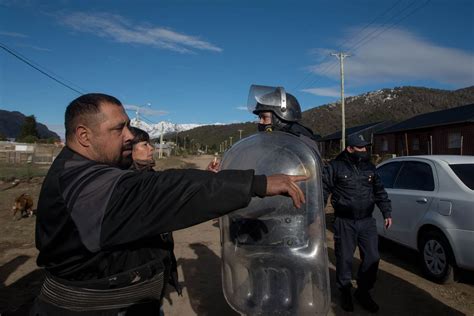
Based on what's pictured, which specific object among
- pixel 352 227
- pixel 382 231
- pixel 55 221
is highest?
pixel 55 221

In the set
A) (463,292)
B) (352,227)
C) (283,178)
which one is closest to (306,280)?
(283,178)

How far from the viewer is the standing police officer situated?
14.4 feet

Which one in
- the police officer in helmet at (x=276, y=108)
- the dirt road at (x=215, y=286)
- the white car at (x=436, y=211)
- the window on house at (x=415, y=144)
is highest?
the window on house at (x=415, y=144)

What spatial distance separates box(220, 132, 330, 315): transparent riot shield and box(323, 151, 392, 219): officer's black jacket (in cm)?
237

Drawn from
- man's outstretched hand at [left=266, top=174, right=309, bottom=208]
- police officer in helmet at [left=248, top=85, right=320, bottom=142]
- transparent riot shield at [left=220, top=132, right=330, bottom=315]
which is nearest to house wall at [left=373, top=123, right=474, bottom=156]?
police officer in helmet at [left=248, top=85, right=320, bottom=142]

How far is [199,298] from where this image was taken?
4.64 metres

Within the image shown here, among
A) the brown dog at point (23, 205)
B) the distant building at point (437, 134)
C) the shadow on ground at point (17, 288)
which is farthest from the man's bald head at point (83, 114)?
the distant building at point (437, 134)

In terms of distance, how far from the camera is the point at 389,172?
21.5 ft

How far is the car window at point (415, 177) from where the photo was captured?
549cm

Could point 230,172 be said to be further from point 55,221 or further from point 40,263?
point 40,263

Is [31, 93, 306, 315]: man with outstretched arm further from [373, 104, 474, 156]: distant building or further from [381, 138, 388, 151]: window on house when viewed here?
[381, 138, 388, 151]: window on house

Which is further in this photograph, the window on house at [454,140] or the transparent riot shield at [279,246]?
the window on house at [454,140]

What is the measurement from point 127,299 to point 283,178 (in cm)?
85

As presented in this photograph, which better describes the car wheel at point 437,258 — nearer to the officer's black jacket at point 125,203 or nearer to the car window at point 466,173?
the car window at point 466,173
